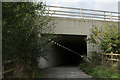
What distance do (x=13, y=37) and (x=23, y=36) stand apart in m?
0.45

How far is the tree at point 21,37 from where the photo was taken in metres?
5.10

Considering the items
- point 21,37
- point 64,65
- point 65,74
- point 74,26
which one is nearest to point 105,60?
point 65,74

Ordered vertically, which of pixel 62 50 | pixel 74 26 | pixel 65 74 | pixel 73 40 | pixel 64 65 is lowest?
pixel 64 65

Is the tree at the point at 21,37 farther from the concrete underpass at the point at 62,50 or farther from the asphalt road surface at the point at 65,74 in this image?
the concrete underpass at the point at 62,50

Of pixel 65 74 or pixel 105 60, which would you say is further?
pixel 105 60

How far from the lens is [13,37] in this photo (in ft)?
16.6

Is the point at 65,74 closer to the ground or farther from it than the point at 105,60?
closer to the ground

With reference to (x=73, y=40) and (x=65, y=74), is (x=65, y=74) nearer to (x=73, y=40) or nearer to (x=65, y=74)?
(x=65, y=74)

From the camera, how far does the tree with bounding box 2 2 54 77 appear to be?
5.10 m

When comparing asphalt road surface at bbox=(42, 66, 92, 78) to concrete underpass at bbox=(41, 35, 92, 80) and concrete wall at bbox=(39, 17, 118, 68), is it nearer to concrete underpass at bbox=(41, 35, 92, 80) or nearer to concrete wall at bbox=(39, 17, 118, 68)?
concrete underpass at bbox=(41, 35, 92, 80)

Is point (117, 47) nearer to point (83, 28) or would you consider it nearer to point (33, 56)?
point (83, 28)

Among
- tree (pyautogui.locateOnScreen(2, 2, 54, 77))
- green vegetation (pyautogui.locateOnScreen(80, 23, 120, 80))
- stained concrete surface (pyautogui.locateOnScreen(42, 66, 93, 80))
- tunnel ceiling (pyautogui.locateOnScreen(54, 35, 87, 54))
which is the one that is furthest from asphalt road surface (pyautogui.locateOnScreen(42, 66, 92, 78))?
tunnel ceiling (pyautogui.locateOnScreen(54, 35, 87, 54))

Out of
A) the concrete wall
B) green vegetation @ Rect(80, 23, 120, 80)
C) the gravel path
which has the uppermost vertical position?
the concrete wall

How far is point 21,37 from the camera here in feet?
17.7
